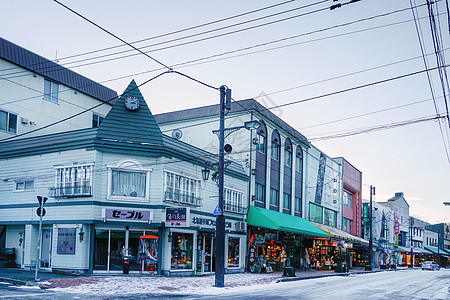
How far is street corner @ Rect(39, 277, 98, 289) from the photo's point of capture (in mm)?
17781

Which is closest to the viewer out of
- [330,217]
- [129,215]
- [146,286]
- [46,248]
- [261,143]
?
[146,286]

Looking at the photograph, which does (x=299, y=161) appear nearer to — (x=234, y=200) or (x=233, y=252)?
(x=234, y=200)

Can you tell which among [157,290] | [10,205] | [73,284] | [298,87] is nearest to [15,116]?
[10,205]

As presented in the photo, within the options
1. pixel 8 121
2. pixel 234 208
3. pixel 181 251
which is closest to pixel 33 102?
pixel 8 121

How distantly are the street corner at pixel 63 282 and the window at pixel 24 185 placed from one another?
300 inches

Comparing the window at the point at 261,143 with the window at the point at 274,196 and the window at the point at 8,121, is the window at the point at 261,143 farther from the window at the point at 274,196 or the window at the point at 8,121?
the window at the point at 8,121

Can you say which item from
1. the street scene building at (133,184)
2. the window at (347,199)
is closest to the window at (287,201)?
the street scene building at (133,184)

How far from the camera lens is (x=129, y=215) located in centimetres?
2389

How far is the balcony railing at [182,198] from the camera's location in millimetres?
25062

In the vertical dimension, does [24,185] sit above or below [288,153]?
below

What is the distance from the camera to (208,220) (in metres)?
28.6

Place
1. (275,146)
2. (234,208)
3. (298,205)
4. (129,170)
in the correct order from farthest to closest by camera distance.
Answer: (298,205), (275,146), (234,208), (129,170)

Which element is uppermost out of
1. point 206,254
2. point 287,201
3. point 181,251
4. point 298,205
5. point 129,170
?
point 129,170

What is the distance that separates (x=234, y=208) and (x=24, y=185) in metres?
12.8
